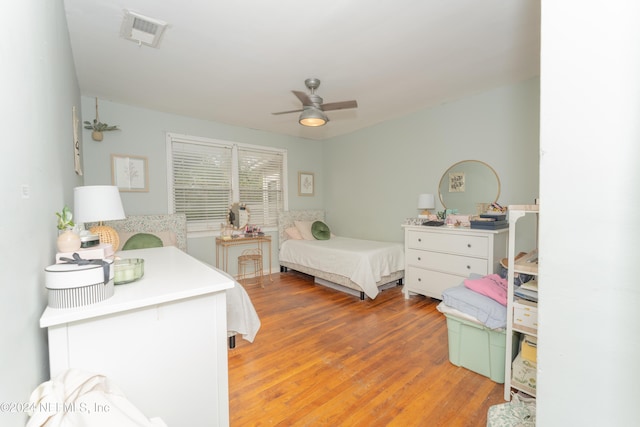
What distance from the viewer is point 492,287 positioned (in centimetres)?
203

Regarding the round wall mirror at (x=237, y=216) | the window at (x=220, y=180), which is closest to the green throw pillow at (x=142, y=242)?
the window at (x=220, y=180)

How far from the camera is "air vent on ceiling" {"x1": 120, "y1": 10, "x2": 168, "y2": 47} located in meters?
1.88

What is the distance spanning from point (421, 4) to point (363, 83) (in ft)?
3.76

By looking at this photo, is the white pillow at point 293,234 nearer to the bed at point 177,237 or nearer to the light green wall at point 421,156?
the light green wall at point 421,156

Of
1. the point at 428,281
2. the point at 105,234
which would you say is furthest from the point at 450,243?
the point at 105,234

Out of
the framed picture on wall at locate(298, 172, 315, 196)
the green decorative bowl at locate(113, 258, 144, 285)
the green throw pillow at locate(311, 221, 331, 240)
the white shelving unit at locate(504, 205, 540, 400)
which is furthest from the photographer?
the framed picture on wall at locate(298, 172, 315, 196)

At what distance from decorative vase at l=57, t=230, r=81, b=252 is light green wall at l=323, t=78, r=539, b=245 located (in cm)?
372

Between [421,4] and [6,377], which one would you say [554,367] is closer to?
[6,377]

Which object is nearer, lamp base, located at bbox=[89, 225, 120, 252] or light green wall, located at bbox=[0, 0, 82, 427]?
light green wall, located at bbox=[0, 0, 82, 427]

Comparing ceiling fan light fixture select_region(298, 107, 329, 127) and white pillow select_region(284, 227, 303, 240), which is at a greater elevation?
ceiling fan light fixture select_region(298, 107, 329, 127)

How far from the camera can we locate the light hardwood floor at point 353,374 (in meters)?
1.60

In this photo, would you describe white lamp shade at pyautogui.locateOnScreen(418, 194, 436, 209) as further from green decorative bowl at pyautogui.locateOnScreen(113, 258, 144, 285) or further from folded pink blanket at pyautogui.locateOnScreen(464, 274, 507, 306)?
green decorative bowl at pyautogui.locateOnScreen(113, 258, 144, 285)

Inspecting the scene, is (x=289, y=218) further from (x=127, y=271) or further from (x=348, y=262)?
(x=127, y=271)

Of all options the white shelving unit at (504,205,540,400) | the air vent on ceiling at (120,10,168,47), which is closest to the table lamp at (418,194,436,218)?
the white shelving unit at (504,205,540,400)
